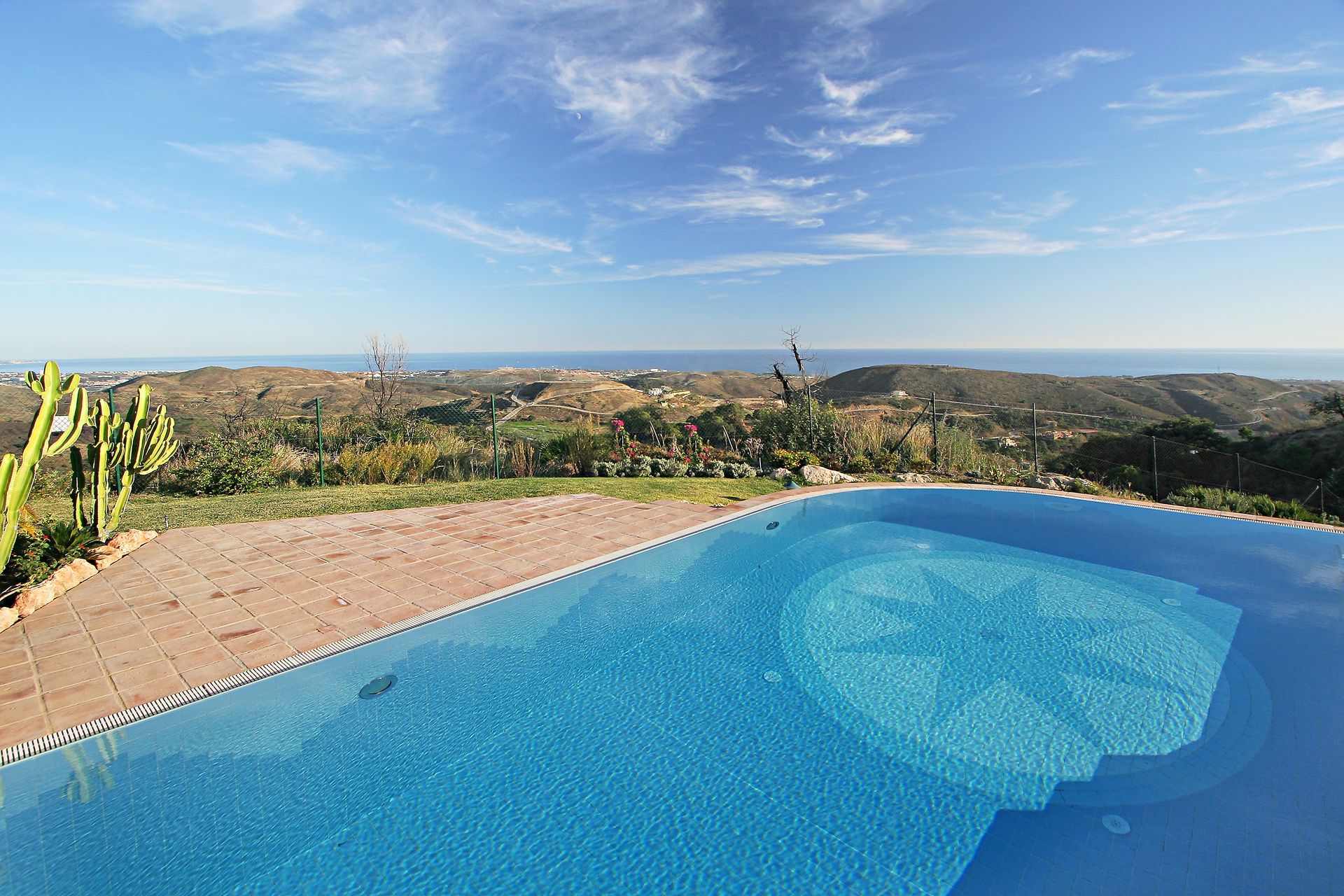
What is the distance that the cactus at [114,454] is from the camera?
4.43m

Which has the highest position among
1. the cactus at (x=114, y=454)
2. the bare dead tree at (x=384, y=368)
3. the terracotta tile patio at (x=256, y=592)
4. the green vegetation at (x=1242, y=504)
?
the bare dead tree at (x=384, y=368)

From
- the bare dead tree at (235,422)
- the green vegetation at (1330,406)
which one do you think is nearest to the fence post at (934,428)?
the bare dead tree at (235,422)

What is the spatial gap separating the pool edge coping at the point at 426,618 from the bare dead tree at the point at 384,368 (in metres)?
8.45

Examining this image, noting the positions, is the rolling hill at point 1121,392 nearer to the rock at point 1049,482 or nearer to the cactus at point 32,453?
the rock at point 1049,482

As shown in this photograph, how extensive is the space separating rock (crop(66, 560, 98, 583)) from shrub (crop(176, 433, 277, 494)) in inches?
137

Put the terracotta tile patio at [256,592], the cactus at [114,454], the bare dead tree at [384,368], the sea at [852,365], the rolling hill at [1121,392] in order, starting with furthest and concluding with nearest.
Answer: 1. the sea at [852,365]
2. the rolling hill at [1121,392]
3. the bare dead tree at [384,368]
4. the cactus at [114,454]
5. the terracotta tile patio at [256,592]

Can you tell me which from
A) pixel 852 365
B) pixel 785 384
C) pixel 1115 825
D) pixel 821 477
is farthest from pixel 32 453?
pixel 852 365

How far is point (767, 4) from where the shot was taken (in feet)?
36.7

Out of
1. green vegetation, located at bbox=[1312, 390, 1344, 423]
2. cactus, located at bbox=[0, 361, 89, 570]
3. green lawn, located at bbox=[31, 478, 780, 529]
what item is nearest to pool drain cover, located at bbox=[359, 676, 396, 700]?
cactus, located at bbox=[0, 361, 89, 570]

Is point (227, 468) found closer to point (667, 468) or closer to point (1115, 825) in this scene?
point (667, 468)

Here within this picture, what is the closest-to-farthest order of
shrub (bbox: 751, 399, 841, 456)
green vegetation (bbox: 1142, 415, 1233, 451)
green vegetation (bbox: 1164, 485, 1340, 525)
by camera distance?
green vegetation (bbox: 1164, 485, 1340, 525) → shrub (bbox: 751, 399, 841, 456) → green vegetation (bbox: 1142, 415, 1233, 451)

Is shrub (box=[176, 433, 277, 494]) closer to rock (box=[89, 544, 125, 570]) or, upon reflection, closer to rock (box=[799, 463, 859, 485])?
rock (box=[89, 544, 125, 570])

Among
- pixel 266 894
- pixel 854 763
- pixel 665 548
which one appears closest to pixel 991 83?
pixel 665 548

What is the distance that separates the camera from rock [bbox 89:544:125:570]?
14.0ft
